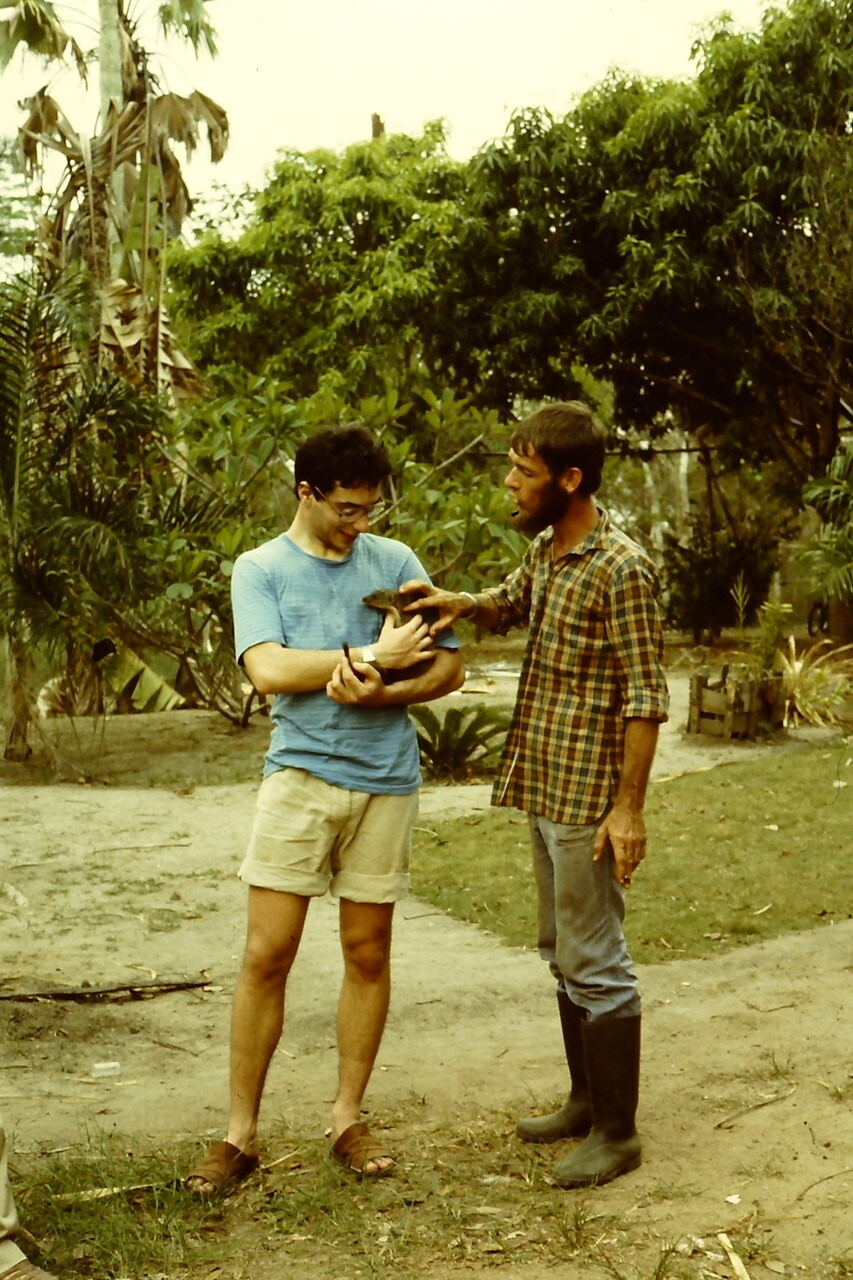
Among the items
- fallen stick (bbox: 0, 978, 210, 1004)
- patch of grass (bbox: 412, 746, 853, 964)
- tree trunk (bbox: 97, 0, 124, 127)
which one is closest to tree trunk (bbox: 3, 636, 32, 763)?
patch of grass (bbox: 412, 746, 853, 964)

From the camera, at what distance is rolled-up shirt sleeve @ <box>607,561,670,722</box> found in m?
3.71

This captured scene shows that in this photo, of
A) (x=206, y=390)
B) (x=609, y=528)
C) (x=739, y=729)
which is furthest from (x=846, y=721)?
(x=609, y=528)

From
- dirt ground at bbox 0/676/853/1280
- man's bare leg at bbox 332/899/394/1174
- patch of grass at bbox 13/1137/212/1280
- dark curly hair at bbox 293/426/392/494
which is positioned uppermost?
dark curly hair at bbox 293/426/392/494

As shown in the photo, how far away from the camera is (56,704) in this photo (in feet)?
49.1

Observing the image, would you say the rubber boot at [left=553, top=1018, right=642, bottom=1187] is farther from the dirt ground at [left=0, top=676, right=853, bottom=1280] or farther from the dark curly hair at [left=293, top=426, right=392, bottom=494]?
the dark curly hair at [left=293, top=426, right=392, bottom=494]

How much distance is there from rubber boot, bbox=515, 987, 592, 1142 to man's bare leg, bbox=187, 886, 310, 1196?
0.81 meters

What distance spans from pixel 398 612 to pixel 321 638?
212mm

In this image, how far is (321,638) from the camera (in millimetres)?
3842

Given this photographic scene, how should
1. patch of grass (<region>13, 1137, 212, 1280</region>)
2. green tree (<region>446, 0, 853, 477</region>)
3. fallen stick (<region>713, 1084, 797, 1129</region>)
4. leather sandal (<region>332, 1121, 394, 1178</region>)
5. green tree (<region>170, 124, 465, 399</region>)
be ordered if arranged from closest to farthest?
patch of grass (<region>13, 1137, 212, 1280</region>) → leather sandal (<region>332, 1121, 394, 1178</region>) → fallen stick (<region>713, 1084, 797, 1129</region>) → green tree (<region>446, 0, 853, 477</region>) → green tree (<region>170, 124, 465, 399</region>)

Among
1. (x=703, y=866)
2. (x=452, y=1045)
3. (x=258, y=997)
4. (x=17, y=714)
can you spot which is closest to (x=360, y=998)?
(x=258, y=997)

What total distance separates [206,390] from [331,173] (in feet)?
29.2

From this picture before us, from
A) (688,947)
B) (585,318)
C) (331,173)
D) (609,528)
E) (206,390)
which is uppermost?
(331,173)

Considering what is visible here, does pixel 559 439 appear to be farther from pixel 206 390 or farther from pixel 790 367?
pixel 790 367

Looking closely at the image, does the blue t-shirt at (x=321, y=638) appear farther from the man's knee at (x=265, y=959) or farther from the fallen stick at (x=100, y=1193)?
the fallen stick at (x=100, y=1193)
